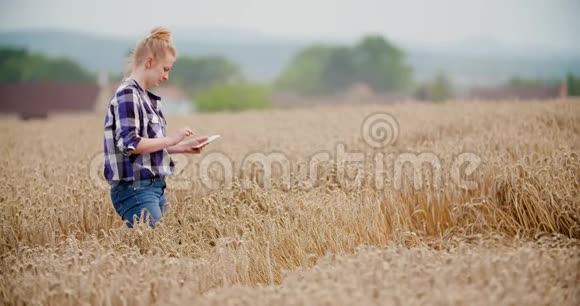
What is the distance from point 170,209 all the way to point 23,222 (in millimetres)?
1264

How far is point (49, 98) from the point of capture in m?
55.2

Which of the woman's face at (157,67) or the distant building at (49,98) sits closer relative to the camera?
the woman's face at (157,67)

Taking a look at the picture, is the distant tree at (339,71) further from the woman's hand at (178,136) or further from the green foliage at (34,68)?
the woman's hand at (178,136)

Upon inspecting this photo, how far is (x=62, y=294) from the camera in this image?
3.73 m

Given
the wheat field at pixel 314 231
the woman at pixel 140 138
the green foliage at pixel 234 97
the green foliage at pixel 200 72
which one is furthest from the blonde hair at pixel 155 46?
the green foliage at pixel 200 72

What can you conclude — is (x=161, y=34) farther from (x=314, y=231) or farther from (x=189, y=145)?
(x=314, y=231)

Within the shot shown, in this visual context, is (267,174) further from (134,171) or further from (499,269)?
(499,269)

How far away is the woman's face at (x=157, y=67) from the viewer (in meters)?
4.93

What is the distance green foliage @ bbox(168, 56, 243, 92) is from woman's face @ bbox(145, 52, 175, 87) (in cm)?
9945

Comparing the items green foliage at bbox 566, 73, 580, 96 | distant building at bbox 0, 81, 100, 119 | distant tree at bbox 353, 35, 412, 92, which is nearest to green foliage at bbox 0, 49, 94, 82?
distant building at bbox 0, 81, 100, 119

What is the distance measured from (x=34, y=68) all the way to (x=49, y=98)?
106 feet

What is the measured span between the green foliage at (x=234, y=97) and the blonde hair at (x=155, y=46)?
64.8 meters

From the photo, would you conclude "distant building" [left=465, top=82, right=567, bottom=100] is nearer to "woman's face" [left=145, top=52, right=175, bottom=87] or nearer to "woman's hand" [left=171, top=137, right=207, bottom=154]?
"woman's hand" [left=171, top=137, right=207, bottom=154]

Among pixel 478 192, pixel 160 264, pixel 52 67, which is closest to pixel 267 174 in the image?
pixel 478 192
